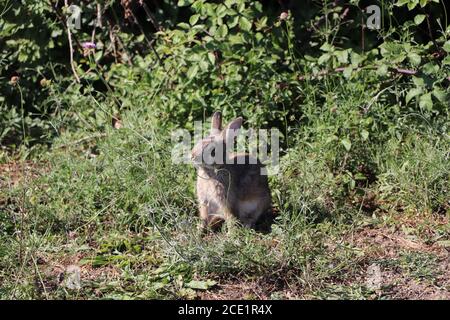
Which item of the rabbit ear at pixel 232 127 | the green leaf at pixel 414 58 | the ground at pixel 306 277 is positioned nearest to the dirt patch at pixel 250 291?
the ground at pixel 306 277

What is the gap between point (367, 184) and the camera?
19.9ft

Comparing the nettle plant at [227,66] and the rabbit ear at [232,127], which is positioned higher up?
the nettle plant at [227,66]

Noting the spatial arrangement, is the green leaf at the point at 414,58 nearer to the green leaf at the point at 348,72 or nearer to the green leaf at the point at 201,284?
the green leaf at the point at 348,72

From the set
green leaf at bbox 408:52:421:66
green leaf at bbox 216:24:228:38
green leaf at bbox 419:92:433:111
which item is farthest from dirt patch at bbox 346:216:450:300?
green leaf at bbox 216:24:228:38

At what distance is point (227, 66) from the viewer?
6559 mm

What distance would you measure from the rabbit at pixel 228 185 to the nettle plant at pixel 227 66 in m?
0.85

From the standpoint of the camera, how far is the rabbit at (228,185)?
5.41m

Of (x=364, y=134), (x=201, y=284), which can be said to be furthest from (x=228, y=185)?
(x=364, y=134)

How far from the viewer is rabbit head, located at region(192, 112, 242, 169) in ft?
17.4

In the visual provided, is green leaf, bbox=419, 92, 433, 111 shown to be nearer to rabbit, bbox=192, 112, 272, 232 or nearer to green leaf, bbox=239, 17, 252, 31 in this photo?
rabbit, bbox=192, 112, 272, 232
